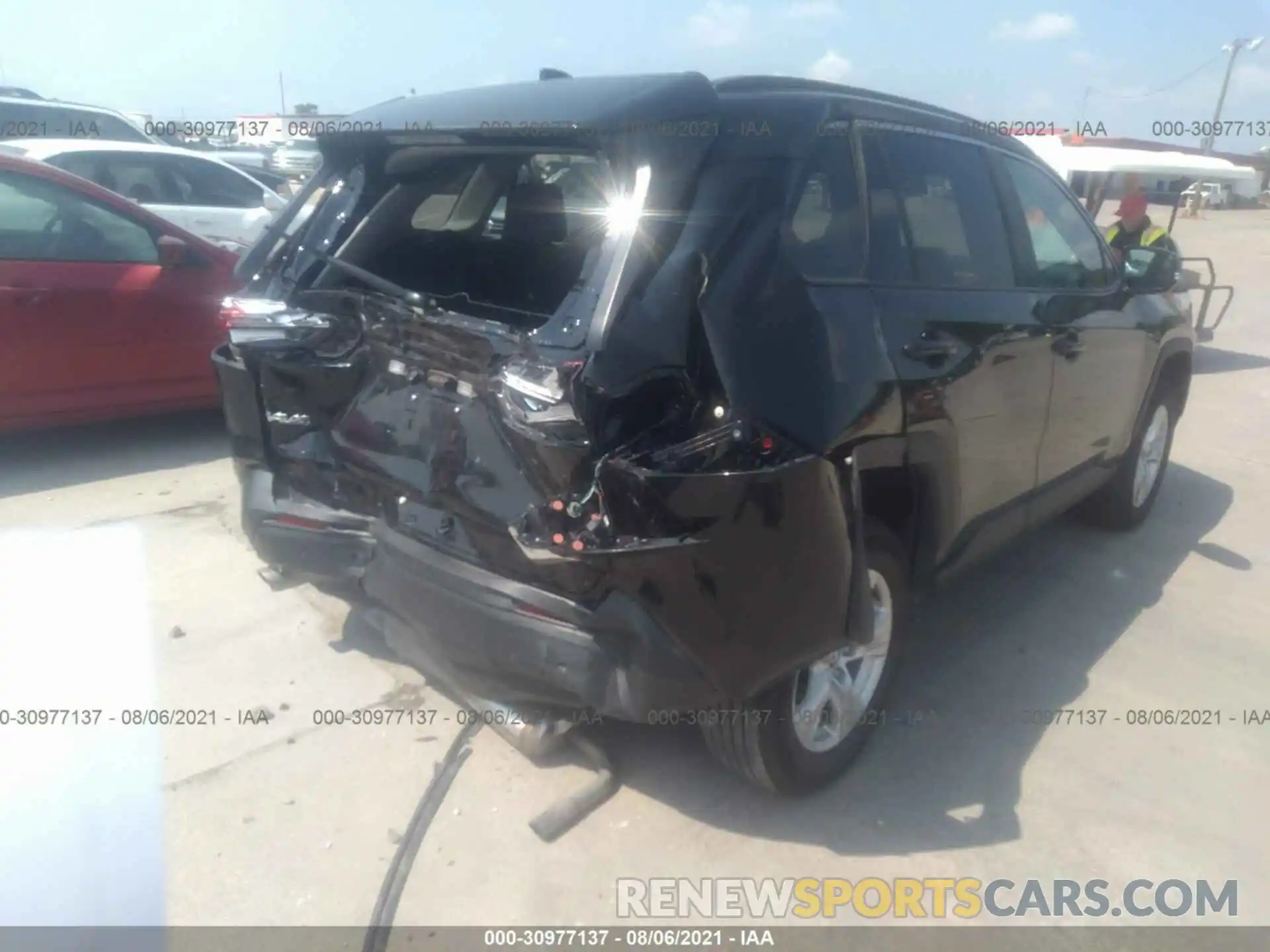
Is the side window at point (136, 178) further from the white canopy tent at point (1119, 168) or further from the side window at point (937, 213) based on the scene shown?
the white canopy tent at point (1119, 168)

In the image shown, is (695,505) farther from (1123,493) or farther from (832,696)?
(1123,493)

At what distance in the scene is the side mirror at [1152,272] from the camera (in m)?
4.40

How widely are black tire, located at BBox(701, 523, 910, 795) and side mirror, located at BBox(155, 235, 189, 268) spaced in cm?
438

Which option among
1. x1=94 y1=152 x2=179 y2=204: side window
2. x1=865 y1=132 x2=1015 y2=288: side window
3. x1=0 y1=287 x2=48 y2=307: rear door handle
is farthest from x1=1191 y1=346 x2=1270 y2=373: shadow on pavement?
x1=94 y1=152 x2=179 y2=204: side window

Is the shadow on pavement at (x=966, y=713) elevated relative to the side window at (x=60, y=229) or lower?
lower

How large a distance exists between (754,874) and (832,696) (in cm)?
56

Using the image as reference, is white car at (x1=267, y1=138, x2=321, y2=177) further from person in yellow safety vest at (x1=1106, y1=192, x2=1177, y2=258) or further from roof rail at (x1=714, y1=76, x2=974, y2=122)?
roof rail at (x1=714, y1=76, x2=974, y2=122)

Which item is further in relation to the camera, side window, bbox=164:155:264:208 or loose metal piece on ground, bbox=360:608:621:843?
side window, bbox=164:155:264:208

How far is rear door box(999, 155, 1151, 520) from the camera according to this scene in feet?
12.5

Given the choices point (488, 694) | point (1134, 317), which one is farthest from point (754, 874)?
point (1134, 317)

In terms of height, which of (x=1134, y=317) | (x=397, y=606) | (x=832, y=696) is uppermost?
(x=1134, y=317)

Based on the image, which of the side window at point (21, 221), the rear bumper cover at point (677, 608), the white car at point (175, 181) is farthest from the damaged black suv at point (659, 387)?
the white car at point (175, 181)

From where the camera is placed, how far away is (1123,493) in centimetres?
499

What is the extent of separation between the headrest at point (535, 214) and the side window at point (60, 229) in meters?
2.92
